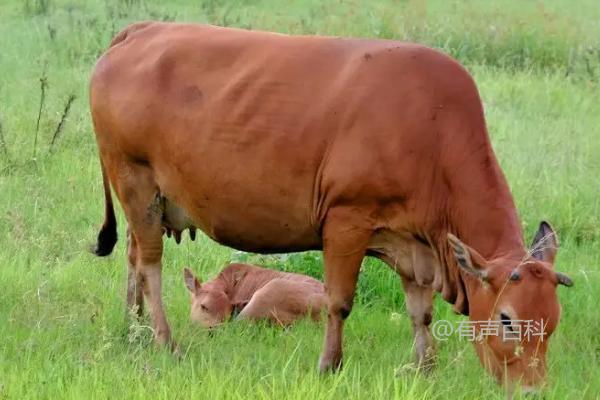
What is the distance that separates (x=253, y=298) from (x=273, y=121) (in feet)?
4.78

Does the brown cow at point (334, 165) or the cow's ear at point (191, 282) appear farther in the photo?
the cow's ear at point (191, 282)

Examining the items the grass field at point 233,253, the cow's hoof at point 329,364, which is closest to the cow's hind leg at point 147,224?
the grass field at point 233,253

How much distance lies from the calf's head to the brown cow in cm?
35

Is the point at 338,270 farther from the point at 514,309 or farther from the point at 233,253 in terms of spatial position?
the point at 233,253

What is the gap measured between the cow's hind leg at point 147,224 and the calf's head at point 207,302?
328mm

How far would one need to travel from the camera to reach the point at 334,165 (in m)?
5.45

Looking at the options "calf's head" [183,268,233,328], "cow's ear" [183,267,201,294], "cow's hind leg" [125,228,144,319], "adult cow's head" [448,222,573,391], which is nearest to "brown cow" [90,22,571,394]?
"adult cow's head" [448,222,573,391]

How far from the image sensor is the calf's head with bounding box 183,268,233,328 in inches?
257

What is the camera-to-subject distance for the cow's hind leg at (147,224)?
621cm

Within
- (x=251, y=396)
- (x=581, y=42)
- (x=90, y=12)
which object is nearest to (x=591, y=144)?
(x=581, y=42)

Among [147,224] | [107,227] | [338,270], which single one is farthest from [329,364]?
[107,227]

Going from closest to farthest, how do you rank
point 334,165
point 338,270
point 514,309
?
point 514,309
point 334,165
point 338,270

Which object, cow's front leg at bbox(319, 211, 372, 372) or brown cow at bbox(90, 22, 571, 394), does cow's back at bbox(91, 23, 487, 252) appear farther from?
cow's front leg at bbox(319, 211, 372, 372)

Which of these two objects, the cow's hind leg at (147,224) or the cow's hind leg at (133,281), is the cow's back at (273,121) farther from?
the cow's hind leg at (133,281)
